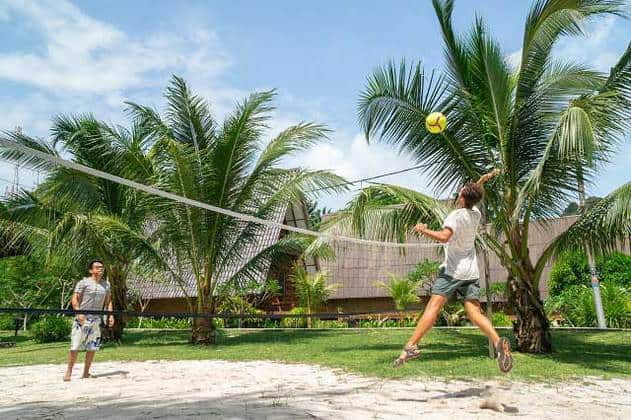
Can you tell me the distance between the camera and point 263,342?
13.5 m

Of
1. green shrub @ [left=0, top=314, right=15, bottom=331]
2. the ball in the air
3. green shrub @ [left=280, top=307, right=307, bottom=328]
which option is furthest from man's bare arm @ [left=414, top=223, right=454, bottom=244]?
green shrub @ [left=0, top=314, right=15, bottom=331]

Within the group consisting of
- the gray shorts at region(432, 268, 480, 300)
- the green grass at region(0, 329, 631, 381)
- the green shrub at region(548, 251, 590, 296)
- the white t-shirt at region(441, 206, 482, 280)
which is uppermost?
the green shrub at region(548, 251, 590, 296)

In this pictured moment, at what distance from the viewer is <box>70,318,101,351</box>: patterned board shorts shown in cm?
733

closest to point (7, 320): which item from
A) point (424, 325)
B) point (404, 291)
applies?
point (404, 291)

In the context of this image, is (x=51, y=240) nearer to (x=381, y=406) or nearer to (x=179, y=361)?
(x=179, y=361)

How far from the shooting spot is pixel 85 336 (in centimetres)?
738

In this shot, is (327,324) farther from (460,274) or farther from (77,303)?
(460,274)

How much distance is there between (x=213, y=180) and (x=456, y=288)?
910 centimetres

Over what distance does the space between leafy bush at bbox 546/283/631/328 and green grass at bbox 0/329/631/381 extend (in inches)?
125

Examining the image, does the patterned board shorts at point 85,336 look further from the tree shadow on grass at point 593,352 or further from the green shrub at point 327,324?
the green shrub at point 327,324

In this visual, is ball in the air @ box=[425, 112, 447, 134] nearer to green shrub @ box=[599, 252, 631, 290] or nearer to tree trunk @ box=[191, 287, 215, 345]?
tree trunk @ box=[191, 287, 215, 345]

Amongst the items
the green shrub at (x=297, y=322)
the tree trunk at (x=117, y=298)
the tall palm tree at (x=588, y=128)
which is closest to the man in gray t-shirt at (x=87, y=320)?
the tall palm tree at (x=588, y=128)

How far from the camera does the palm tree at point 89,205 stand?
13.2 m

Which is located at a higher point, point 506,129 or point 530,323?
point 506,129
